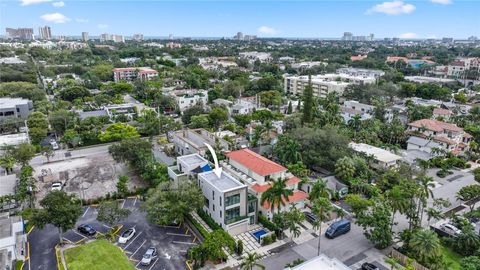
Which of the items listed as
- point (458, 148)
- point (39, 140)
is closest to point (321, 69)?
point (458, 148)

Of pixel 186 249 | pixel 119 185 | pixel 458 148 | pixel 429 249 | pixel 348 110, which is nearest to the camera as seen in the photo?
pixel 429 249

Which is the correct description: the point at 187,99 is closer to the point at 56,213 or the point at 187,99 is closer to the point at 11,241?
the point at 56,213

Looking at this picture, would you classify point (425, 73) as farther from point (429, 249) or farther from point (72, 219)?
point (72, 219)

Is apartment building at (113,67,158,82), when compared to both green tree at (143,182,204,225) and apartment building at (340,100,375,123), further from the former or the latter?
green tree at (143,182,204,225)

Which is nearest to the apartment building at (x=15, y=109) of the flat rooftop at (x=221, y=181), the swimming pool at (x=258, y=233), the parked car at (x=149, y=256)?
the flat rooftop at (x=221, y=181)

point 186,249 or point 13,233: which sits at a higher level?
point 13,233

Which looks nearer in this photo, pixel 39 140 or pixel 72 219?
pixel 72 219

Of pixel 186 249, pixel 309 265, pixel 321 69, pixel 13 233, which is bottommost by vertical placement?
pixel 186 249
